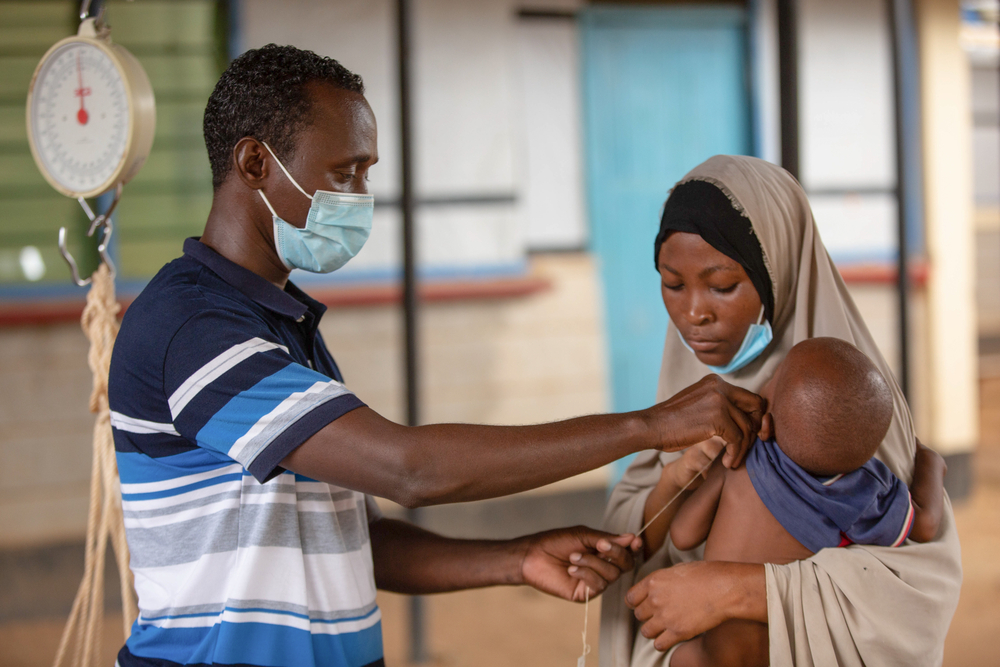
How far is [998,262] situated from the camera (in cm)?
878

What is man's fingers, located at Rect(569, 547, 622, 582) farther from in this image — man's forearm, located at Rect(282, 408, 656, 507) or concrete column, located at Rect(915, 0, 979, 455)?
concrete column, located at Rect(915, 0, 979, 455)

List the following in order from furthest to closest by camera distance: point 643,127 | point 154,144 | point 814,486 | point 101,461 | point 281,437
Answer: point 643,127 < point 154,144 < point 101,461 < point 814,486 < point 281,437

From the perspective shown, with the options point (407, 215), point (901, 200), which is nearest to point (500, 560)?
point (407, 215)

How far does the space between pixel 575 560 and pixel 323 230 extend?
769 mm

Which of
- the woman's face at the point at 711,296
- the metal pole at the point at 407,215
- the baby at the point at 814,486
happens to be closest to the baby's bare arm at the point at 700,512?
the baby at the point at 814,486

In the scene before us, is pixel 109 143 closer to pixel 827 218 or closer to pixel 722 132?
pixel 722 132

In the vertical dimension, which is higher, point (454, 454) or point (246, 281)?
point (246, 281)

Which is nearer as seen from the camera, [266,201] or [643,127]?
[266,201]

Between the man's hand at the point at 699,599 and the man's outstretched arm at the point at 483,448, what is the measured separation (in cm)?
23

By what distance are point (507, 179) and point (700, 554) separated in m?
3.92

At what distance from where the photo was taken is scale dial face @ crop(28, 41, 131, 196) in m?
1.79

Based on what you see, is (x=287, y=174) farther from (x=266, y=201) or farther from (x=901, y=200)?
(x=901, y=200)

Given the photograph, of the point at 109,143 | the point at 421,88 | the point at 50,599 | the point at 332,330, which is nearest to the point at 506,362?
the point at 332,330

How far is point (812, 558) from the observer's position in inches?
49.5
